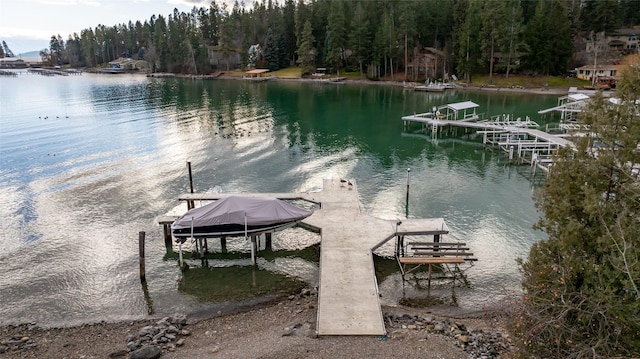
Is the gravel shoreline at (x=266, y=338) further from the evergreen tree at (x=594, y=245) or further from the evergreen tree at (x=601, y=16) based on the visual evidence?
the evergreen tree at (x=601, y=16)

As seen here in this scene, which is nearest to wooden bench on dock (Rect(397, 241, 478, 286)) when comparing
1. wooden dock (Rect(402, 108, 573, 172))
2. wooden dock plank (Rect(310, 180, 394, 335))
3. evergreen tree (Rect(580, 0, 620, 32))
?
wooden dock plank (Rect(310, 180, 394, 335))

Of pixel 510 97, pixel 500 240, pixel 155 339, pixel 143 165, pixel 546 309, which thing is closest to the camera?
pixel 546 309


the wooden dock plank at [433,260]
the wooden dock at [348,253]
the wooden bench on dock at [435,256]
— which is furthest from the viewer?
the wooden bench on dock at [435,256]

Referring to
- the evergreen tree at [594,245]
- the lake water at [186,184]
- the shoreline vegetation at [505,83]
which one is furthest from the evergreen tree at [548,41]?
the evergreen tree at [594,245]

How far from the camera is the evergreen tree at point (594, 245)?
31.8 ft

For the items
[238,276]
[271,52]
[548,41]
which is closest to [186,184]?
[238,276]

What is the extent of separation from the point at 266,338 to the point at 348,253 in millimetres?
6517

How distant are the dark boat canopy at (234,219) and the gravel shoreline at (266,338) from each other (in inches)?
186

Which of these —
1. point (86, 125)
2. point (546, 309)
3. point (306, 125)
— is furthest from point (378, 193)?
point (86, 125)

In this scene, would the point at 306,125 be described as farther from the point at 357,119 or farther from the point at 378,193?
the point at 378,193

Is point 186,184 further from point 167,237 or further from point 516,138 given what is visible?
point 516,138

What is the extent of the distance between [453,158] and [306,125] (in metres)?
23.5

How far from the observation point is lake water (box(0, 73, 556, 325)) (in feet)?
67.4

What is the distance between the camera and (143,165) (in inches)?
1610
